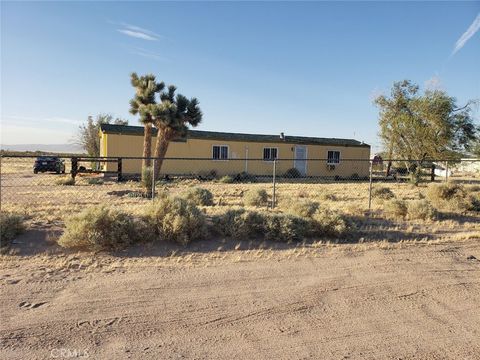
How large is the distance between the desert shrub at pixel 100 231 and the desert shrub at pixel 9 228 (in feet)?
2.99

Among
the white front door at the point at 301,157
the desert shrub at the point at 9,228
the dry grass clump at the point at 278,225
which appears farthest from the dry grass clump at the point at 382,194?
the white front door at the point at 301,157

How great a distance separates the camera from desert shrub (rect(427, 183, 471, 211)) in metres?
11.6

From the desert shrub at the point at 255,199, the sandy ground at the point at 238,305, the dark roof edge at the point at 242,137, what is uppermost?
the dark roof edge at the point at 242,137

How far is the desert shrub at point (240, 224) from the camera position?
23.5 ft

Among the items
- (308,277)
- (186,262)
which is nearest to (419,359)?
(308,277)

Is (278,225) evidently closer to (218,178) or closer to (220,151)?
(218,178)

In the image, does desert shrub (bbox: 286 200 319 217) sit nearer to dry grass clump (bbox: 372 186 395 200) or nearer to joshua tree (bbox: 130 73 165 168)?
dry grass clump (bbox: 372 186 395 200)

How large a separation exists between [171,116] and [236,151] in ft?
36.5

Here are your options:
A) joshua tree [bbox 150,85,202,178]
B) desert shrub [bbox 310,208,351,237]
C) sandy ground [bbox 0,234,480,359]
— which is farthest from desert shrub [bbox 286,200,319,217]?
joshua tree [bbox 150,85,202,178]

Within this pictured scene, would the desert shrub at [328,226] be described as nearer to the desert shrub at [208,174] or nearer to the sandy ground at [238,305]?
the sandy ground at [238,305]

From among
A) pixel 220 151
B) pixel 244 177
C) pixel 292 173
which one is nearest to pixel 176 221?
pixel 244 177

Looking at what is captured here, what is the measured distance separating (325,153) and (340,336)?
27.4 metres

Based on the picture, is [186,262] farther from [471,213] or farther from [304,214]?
[471,213]

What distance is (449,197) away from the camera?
12.6m
